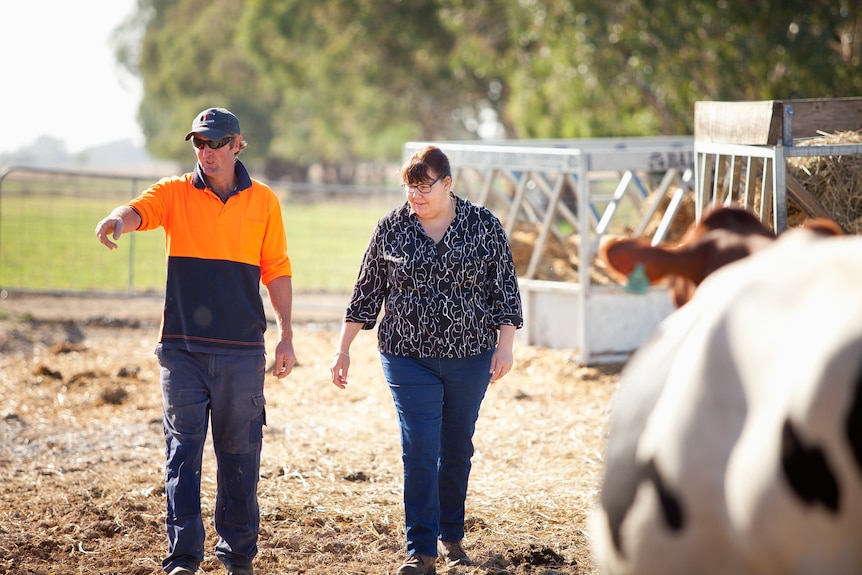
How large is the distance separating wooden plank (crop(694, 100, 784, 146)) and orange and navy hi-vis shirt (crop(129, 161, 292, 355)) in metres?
2.41

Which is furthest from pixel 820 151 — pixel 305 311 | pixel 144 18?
pixel 144 18

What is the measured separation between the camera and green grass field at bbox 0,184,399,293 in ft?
46.6

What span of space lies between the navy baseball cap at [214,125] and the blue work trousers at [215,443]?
0.88 m

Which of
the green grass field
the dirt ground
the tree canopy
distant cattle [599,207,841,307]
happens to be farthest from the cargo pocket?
the tree canopy

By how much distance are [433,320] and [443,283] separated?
16 cm

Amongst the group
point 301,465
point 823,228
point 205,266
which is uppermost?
point 823,228

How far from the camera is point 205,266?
419cm

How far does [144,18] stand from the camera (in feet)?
239

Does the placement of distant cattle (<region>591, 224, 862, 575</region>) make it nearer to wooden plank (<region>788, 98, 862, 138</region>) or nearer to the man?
the man

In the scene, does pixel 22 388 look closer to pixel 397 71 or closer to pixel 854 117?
pixel 854 117

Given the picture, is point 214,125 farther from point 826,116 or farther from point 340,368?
point 826,116

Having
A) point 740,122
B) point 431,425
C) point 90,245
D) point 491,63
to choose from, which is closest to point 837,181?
point 740,122

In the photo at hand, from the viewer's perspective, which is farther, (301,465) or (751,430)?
(301,465)

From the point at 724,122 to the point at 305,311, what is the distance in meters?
8.27
